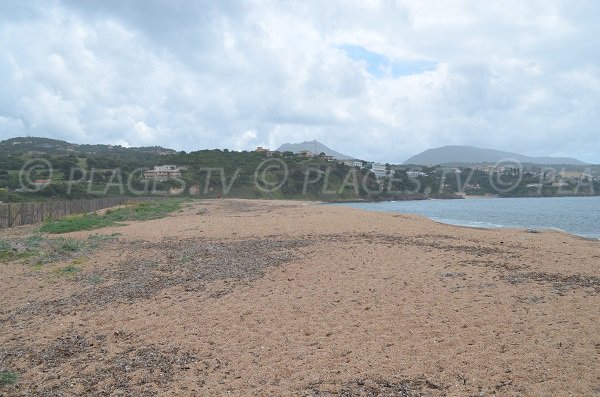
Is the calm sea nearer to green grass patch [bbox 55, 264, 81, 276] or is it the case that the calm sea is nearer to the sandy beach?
the sandy beach

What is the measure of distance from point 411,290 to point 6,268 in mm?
10351

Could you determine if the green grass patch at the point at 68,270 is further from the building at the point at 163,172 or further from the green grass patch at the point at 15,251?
the building at the point at 163,172

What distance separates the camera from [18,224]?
25.8 meters

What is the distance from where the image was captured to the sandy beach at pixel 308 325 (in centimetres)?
476

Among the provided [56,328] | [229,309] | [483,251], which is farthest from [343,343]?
[483,251]

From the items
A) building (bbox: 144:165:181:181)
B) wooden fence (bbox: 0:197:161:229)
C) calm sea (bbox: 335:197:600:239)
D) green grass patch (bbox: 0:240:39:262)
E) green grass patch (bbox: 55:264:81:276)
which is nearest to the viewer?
green grass patch (bbox: 55:264:81:276)
